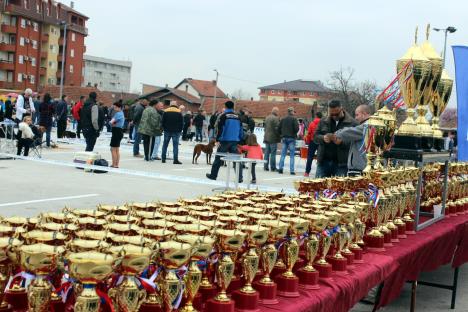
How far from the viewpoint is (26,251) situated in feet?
5.79

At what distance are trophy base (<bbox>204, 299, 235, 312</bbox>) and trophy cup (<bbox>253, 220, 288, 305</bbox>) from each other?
0.27 m

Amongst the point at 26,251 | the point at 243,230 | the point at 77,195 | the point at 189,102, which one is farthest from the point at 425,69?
the point at 189,102

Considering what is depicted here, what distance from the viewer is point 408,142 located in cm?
514

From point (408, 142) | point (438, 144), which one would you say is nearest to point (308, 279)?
point (408, 142)

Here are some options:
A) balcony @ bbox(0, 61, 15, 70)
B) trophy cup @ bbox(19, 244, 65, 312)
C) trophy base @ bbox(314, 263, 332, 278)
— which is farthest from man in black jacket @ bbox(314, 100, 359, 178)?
balcony @ bbox(0, 61, 15, 70)

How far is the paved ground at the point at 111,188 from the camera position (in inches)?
244

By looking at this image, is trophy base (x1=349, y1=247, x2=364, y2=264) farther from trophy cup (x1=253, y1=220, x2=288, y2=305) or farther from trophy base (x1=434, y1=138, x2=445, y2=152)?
trophy base (x1=434, y1=138, x2=445, y2=152)

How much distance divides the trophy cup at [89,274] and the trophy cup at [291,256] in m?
1.02

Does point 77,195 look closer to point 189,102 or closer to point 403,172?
point 403,172

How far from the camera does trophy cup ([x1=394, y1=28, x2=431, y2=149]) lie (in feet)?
16.3

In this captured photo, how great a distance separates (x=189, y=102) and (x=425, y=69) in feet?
269

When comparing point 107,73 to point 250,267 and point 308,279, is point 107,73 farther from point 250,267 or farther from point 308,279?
point 250,267

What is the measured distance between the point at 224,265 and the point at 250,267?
16 cm

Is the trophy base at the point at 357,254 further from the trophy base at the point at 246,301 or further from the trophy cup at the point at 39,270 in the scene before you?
the trophy cup at the point at 39,270
